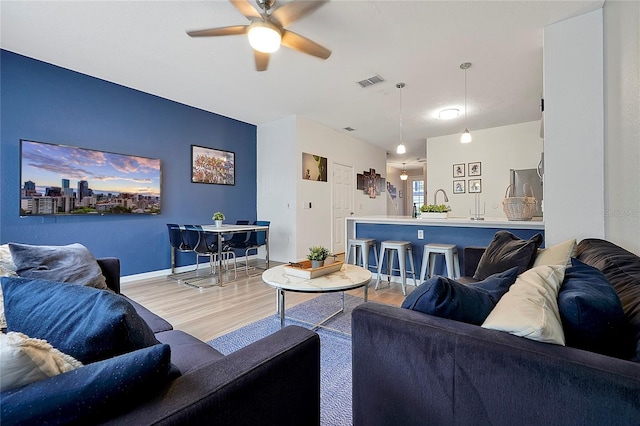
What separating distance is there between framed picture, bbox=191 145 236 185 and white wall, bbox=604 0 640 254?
5.19m

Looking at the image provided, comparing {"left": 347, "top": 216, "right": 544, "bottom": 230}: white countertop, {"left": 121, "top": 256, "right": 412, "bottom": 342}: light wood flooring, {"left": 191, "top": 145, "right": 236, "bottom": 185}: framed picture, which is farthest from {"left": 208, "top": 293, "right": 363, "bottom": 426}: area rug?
{"left": 191, "top": 145, "right": 236, "bottom": 185}: framed picture

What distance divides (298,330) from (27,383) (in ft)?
2.14

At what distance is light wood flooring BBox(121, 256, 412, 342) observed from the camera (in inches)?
102

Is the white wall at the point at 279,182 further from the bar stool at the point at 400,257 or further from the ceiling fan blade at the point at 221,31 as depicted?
the ceiling fan blade at the point at 221,31

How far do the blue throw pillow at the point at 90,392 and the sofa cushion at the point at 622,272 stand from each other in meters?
1.21

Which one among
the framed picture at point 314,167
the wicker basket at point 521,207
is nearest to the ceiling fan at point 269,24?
the wicker basket at point 521,207

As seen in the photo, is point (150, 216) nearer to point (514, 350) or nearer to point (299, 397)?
point (299, 397)

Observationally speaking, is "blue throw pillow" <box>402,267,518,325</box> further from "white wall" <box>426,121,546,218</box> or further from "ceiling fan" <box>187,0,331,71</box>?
"white wall" <box>426,121,546,218</box>

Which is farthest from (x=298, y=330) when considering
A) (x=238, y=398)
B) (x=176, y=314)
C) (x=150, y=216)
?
(x=150, y=216)

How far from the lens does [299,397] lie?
2.83 feet

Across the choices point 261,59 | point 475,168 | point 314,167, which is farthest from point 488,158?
point 261,59

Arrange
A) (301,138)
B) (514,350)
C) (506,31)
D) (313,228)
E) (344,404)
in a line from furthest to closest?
(313,228) → (301,138) → (506,31) → (344,404) → (514,350)

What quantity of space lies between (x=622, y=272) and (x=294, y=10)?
2587 millimetres

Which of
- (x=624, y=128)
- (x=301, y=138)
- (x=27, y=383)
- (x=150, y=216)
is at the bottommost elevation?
(x=27, y=383)
